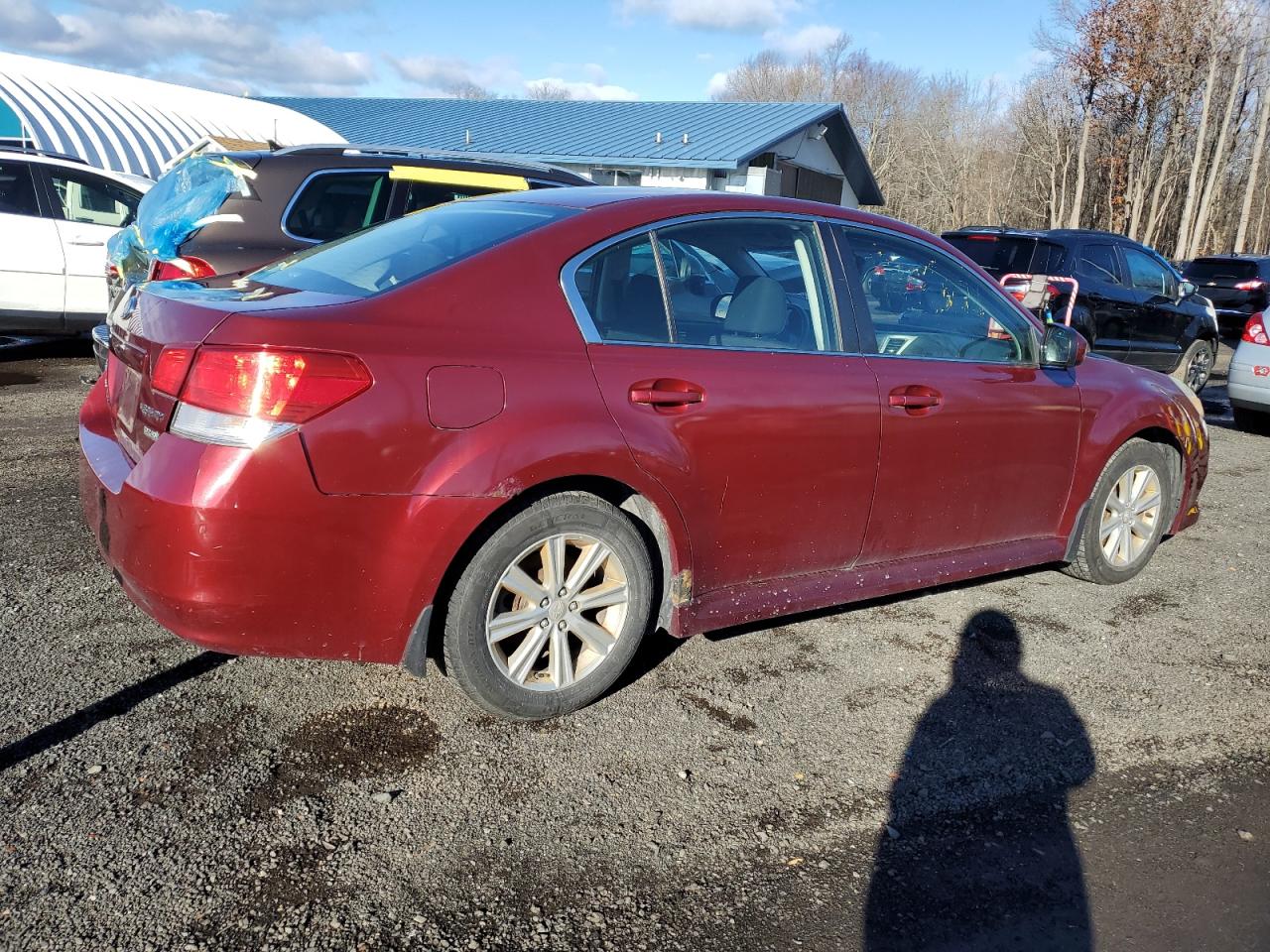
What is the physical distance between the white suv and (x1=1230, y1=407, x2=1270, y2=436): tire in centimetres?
1045

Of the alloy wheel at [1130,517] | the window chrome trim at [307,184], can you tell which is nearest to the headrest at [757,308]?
the alloy wheel at [1130,517]

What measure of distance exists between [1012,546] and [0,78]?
21663 mm

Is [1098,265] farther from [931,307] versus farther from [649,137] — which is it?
[649,137]

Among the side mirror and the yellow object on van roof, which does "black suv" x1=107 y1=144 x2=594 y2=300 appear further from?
the side mirror

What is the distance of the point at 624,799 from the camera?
3.05 m

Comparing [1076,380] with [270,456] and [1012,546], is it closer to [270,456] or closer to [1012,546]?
[1012,546]

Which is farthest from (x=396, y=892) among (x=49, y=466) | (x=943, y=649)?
(x=49, y=466)

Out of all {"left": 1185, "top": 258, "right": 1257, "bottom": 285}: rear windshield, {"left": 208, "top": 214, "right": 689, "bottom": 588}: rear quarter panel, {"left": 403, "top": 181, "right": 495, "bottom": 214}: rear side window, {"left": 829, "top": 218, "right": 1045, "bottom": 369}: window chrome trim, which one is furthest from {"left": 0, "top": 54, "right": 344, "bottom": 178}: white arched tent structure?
{"left": 1185, "top": 258, "right": 1257, "bottom": 285}: rear windshield

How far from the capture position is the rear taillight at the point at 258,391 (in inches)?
112

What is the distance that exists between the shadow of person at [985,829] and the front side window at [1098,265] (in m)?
8.94

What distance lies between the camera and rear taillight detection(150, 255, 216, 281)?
240 inches

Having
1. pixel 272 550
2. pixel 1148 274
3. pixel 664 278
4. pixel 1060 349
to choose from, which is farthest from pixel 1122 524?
pixel 1148 274

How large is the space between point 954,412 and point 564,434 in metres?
1.75

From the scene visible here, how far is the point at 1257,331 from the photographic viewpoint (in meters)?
9.76
